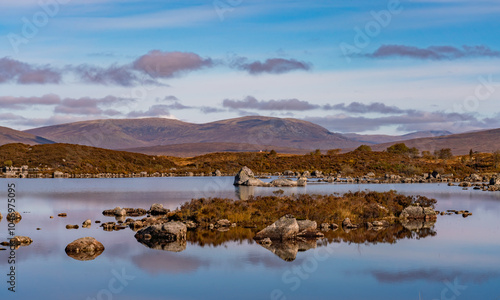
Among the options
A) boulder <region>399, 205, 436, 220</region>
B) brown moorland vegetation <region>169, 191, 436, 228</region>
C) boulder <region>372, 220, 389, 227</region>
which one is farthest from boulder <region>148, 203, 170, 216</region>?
boulder <region>399, 205, 436, 220</region>

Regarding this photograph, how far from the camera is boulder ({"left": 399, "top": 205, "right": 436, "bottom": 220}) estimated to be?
121ft

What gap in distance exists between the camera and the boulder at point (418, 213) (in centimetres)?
3681

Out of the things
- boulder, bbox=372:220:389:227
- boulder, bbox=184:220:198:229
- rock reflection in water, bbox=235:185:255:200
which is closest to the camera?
boulder, bbox=184:220:198:229

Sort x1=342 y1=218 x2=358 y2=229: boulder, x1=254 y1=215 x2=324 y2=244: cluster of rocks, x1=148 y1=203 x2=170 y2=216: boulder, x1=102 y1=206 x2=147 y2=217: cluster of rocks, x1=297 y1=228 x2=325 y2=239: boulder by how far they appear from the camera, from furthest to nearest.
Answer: x1=102 y1=206 x2=147 y2=217: cluster of rocks < x1=148 y1=203 x2=170 y2=216: boulder < x1=342 y1=218 x2=358 y2=229: boulder < x1=297 y1=228 x2=325 y2=239: boulder < x1=254 y1=215 x2=324 y2=244: cluster of rocks

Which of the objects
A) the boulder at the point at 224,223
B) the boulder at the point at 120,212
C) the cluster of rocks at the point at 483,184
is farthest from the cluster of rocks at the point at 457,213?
the cluster of rocks at the point at 483,184

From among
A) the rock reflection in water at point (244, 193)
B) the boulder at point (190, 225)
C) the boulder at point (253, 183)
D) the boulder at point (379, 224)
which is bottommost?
the boulder at point (190, 225)

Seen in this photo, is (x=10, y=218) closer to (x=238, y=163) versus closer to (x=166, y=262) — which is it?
(x=166, y=262)

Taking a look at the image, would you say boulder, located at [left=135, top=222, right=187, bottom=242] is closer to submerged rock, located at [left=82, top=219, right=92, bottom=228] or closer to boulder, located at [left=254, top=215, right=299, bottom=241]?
boulder, located at [left=254, top=215, right=299, bottom=241]

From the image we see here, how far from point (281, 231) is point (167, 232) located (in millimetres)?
5788

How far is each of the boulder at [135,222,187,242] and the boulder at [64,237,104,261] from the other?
3816mm

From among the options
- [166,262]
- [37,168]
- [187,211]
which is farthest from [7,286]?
[37,168]

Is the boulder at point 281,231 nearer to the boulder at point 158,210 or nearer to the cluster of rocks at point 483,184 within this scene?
the boulder at point 158,210

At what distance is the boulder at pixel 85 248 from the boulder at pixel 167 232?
382 centimetres

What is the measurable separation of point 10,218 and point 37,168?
293 ft
